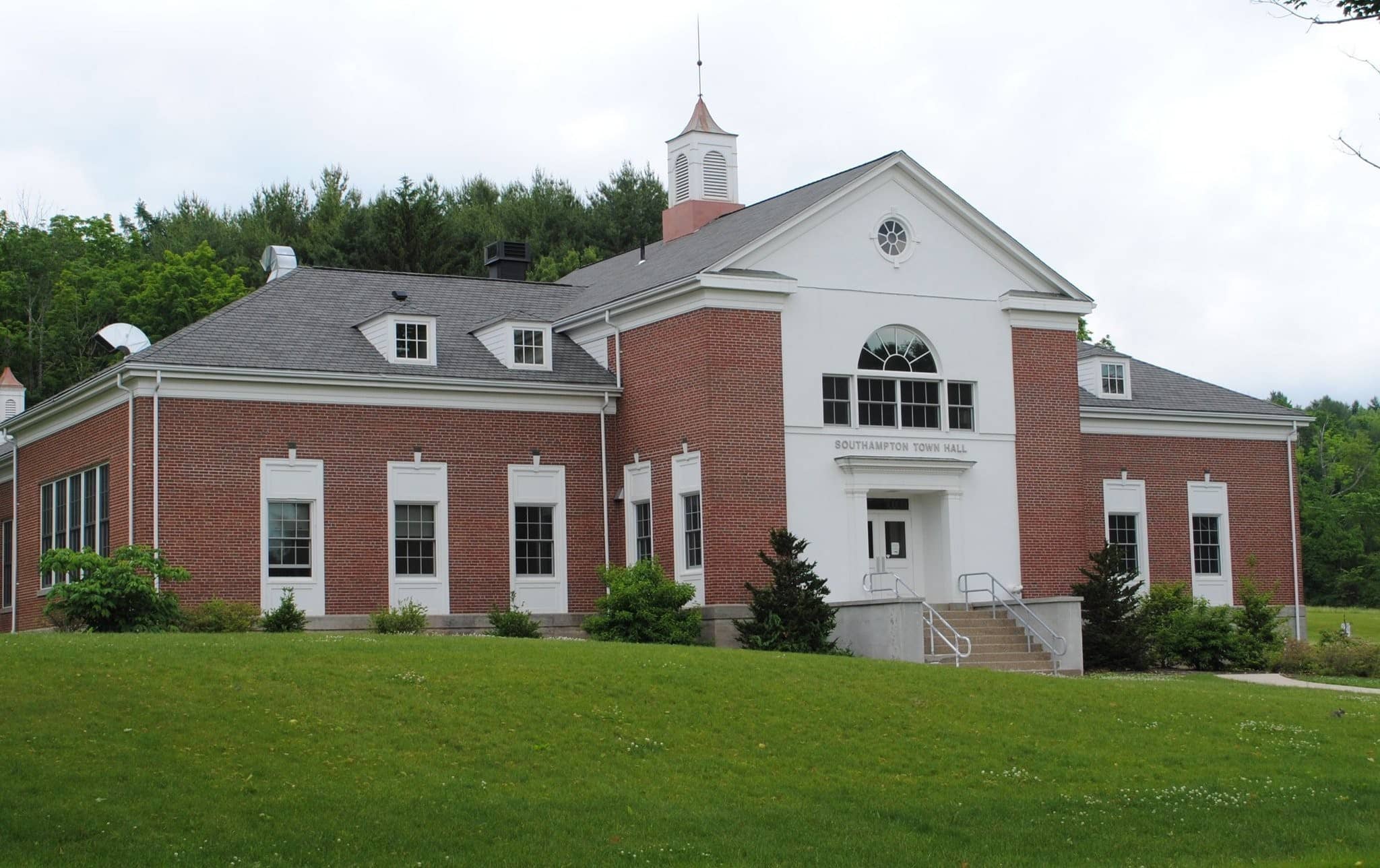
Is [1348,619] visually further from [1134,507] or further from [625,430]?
[625,430]

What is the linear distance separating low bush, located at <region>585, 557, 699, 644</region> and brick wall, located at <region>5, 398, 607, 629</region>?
364 centimetres

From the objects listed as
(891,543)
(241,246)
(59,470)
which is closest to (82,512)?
(59,470)

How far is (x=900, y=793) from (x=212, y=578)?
56.8ft

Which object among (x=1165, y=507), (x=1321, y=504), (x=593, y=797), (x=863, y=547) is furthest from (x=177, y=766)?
(x=1321, y=504)

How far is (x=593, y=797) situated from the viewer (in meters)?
18.2

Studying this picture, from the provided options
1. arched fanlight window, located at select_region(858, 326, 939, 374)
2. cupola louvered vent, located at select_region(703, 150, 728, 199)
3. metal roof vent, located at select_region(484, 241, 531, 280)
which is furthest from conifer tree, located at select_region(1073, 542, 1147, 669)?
metal roof vent, located at select_region(484, 241, 531, 280)

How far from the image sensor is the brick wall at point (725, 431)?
33.4 m

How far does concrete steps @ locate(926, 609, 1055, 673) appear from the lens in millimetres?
33062

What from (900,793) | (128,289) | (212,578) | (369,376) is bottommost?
(900,793)

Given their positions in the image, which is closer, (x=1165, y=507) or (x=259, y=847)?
(x=259, y=847)

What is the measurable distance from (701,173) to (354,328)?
10734 millimetres

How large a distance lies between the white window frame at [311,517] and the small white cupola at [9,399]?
757 inches

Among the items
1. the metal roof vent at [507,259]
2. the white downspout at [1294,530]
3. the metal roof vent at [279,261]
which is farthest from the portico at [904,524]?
the metal roof vent at [279,261]

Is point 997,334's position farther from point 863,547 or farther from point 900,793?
point 900,793
